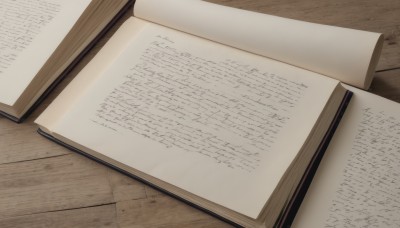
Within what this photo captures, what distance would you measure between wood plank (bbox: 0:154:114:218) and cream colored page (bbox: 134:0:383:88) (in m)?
0.29

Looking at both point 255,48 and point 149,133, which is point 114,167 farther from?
point 255,48

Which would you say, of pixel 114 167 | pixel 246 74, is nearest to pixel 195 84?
pixel 246 74

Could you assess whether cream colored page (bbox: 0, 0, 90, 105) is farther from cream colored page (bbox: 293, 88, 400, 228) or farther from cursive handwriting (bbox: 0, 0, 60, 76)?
cream colored page (bbox: 293, 88, 400, 228)

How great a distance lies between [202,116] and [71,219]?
0.80 ft

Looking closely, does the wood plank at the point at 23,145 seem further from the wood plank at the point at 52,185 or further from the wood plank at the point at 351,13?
the wood plank at the point at 351,13

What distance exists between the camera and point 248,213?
2.14 feet

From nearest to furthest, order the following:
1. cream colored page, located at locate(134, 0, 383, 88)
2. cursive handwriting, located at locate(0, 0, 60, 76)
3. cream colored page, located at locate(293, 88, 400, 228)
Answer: cream colored page, located at locate(293, 88, 400, 228)
cream colored page, located at locate(134, 0, 383, 88)
cursive handwriting, located at locate(0, 0, 60, 76)

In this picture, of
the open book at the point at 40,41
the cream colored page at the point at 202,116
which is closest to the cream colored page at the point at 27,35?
the open book at the point at 40,41

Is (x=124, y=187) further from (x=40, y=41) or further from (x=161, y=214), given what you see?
(x=40, y=41)

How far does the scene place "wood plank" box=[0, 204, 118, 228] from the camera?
720 millimetres

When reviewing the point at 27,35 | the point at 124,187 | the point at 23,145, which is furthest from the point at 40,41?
the point at 124,187

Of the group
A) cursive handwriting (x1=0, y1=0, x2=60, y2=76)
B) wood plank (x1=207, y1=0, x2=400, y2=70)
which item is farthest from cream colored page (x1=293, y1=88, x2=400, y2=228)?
cursive handwriting (x1=0, y1=0, x2=60, y2=76)

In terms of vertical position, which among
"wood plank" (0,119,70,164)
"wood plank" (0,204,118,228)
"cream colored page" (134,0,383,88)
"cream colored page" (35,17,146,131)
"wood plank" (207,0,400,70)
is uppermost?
"wood plank" (207,0,400,70)

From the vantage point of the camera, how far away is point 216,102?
78 cm
